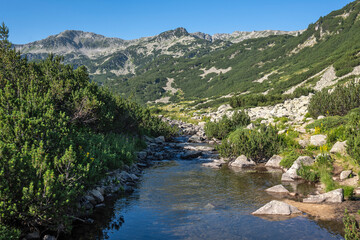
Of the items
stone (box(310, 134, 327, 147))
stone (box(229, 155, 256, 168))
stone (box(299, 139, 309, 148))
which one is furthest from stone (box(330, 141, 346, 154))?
stone (box(229, 155, 256, 168))

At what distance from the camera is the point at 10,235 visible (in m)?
7.99

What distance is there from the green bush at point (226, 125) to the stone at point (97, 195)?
2406 cm

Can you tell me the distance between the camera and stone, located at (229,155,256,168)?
22.0m

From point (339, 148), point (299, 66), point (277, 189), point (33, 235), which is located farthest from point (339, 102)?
point (299, 66)

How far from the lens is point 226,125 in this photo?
121ft

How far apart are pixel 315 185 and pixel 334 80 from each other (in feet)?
213

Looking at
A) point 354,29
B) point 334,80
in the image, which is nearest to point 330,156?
point 334,80

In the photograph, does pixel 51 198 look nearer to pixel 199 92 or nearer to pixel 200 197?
pixel 200 197

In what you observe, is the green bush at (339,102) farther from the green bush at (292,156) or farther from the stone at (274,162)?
the stone at (274,162)

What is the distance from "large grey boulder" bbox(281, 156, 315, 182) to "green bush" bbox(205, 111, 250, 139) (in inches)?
659

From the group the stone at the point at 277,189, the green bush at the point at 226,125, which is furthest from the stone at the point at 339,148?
the green bush at the point at 226,125

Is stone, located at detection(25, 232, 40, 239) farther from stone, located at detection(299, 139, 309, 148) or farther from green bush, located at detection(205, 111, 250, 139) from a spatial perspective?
green bush, located at detection(205, 111, 250, 139)

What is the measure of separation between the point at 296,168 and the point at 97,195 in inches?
501

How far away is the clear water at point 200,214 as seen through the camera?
1023 cm
